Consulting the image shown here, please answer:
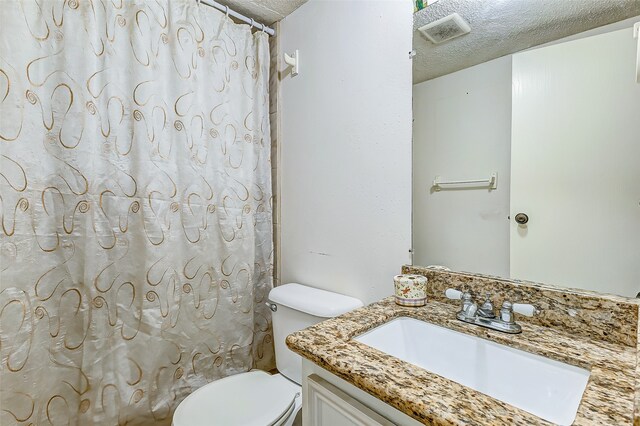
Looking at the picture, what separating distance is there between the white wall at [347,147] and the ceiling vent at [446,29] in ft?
0.24

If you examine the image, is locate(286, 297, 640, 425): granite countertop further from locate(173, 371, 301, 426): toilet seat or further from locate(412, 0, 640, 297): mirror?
locate(173, 371, 301, 426): toilet seat

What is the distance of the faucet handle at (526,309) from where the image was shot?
800mm

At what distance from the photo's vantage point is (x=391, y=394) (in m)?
0.53

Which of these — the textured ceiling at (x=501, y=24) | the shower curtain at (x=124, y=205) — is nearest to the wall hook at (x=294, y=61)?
the shower curtain at (x=124, y=205)

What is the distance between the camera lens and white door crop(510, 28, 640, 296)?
722 mm

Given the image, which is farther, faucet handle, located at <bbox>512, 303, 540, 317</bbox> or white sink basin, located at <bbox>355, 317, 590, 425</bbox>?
faucet handle, located at <bbox>512, 303, 540, 317</bbox>

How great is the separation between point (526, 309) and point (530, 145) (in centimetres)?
45

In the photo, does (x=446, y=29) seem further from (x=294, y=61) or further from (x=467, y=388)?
(x=467, y=388)

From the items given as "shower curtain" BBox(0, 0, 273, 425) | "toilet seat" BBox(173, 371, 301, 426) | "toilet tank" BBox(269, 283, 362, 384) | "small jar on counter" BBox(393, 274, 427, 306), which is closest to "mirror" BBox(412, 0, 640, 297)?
"small jar on counter" BBox(393, 274, 427, 306)

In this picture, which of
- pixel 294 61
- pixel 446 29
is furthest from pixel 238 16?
pixel 446 29

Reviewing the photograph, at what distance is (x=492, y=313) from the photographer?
831 mm

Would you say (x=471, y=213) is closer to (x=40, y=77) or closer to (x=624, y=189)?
(x=624, y=189)

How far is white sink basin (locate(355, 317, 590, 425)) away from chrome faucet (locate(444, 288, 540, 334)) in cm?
6

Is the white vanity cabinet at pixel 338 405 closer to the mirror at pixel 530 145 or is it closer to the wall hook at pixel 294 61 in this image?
the mirror at pixel 530 145
